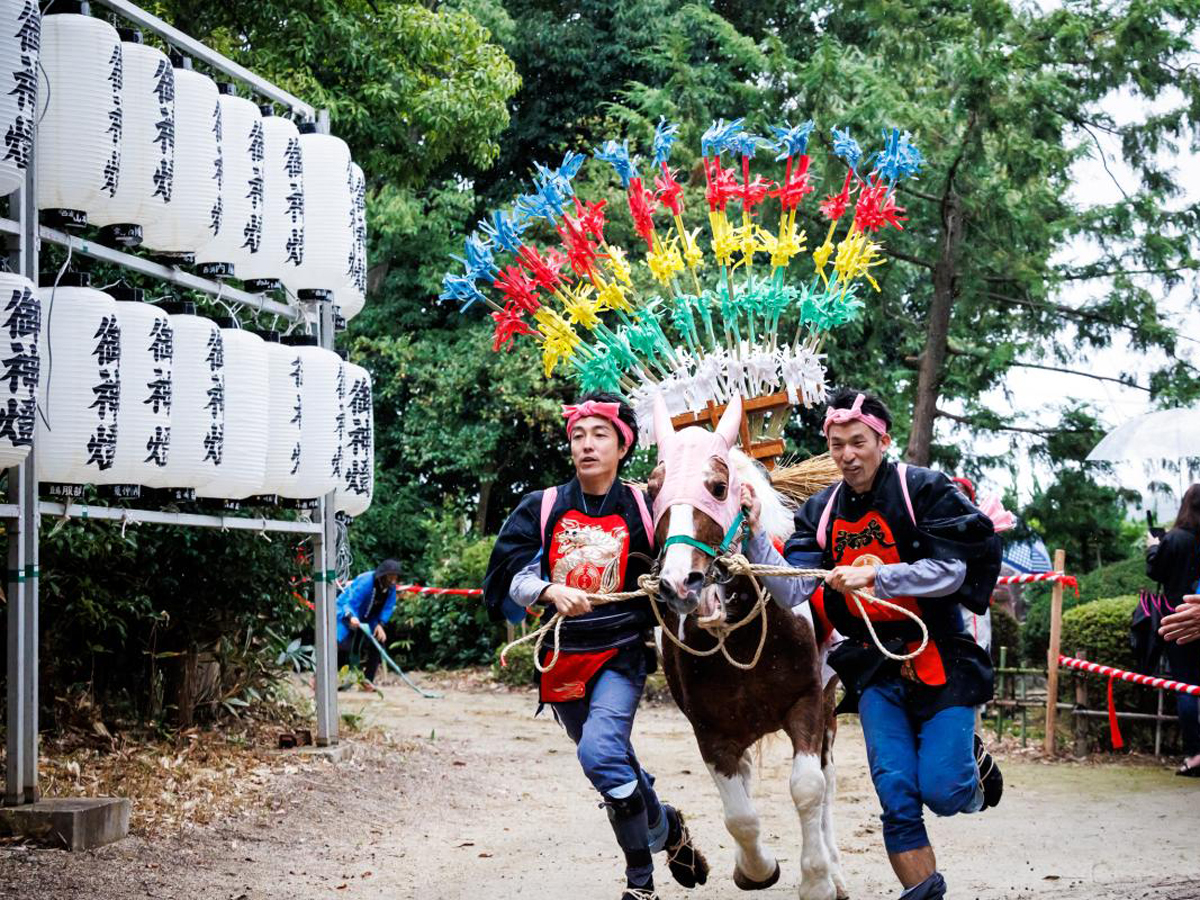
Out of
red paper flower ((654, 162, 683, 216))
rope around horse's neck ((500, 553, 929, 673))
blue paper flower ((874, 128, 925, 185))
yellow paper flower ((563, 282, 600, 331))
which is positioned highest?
blue paper flower ((874, 128, 925, 185))

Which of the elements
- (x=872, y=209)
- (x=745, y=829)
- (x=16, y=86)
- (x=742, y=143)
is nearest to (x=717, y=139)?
(x=742, y=143)

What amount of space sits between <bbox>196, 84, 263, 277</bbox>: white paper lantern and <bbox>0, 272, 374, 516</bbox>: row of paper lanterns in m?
0.44

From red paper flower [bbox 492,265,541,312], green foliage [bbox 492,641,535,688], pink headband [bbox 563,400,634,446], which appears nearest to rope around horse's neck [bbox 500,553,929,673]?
pink headband [bbox 563,400,634,446]

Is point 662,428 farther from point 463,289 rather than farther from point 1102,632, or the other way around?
point 1102,632

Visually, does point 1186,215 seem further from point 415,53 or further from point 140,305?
point 140,305

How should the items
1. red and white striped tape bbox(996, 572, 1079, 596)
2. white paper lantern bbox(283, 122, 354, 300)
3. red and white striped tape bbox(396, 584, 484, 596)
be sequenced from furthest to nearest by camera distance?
red and white striped tape bbox(396, 584, 484, 596) < red and white striped tape bbox(996, 572, 1079, 596) < white paper lantern bbox(283, 122, 354, 300)

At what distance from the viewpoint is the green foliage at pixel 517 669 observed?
15438 mm

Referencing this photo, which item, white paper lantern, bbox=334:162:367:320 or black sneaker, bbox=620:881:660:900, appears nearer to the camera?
black sneaker, bbox=620:881:660:900

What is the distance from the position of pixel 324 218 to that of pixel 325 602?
8.95ft

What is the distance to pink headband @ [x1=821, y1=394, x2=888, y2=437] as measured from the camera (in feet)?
16.2

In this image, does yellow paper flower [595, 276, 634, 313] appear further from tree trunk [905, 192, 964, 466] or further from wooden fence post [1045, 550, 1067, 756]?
tree trunk [905, 192, 964, 466]

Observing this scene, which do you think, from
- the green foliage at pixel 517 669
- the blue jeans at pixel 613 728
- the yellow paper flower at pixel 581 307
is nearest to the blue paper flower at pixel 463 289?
the yellow paper flower at pixel 581 307

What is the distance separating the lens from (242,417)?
301 inches

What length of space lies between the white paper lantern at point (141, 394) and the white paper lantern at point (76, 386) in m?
0.13
